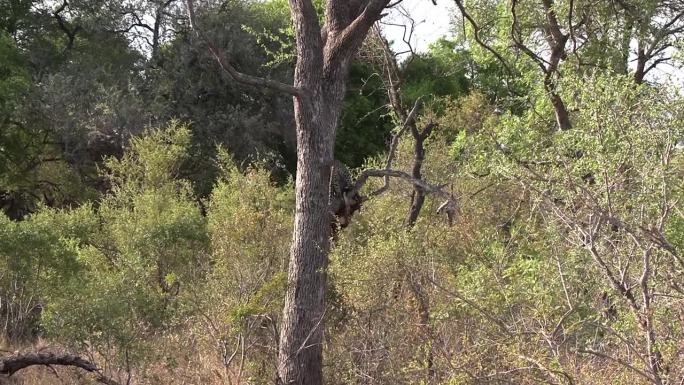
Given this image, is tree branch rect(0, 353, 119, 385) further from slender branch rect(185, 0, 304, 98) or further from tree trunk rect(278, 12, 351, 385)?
slender branch rect(185, 0, 304, 98)

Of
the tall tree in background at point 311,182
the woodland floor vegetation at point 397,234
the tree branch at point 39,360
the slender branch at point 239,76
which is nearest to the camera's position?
the woodland floor vegetation at point 397,234

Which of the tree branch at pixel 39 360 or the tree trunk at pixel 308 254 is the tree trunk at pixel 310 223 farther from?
the tree branch at pixel 39 360

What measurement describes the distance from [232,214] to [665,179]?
7523 mm

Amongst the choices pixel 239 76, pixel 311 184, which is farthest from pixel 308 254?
pixel 239 76

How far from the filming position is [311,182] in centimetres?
755

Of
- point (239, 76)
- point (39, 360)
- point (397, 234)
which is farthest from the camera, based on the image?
point (397, 234)

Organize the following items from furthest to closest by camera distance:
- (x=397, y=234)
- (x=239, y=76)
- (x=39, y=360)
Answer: (x=397, y=234), (x=239, y=76), (x=39, y=360)

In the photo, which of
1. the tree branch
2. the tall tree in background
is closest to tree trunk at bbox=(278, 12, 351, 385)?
the tall tree in background

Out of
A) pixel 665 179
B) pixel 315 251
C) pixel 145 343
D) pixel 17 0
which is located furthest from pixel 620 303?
pixel 17 0

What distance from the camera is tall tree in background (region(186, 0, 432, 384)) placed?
7.51m

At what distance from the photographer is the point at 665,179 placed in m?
4.39

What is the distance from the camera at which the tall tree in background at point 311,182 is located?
7512 millimetres

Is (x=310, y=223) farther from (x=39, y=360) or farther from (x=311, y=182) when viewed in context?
(x=39, y=360)

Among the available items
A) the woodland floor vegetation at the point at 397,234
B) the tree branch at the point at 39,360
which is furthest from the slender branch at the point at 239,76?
the tree branch at the point at 39,360
